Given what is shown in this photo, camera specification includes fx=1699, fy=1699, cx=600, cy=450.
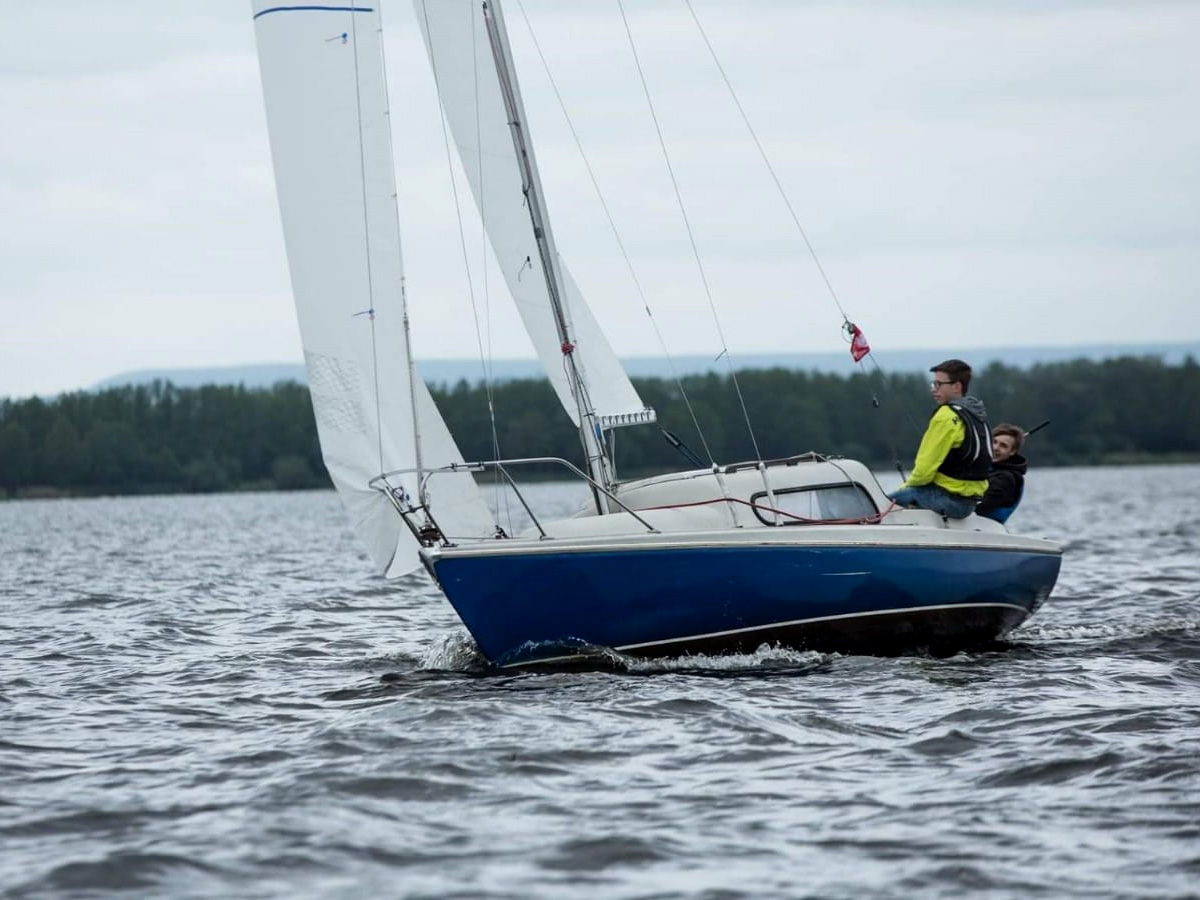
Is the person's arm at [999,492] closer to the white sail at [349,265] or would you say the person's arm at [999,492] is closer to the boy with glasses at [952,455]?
the boy with glasses at [952,455]

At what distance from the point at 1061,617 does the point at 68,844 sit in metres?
11.3

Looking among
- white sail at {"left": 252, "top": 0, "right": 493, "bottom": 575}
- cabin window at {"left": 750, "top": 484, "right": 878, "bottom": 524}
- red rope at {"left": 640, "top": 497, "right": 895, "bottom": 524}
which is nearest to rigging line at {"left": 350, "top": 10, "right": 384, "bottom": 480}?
white sail at {"left": 252, "top": 0, "right": 493, "bottom": 575}

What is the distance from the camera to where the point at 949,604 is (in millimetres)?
12852

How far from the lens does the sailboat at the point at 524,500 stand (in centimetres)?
1161

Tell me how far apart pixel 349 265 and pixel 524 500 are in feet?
6.97

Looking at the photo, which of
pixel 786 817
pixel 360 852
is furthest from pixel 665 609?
pixel 360 852

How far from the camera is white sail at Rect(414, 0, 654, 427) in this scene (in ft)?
44.3

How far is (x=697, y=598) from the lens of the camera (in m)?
11.8

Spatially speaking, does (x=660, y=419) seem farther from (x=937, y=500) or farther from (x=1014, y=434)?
(x=937, y=500)

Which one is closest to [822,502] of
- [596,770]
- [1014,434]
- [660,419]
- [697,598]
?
[697,598]

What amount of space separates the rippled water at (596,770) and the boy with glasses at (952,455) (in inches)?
48.5

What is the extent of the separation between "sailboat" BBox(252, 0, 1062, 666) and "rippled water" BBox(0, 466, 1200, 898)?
1.16 ft

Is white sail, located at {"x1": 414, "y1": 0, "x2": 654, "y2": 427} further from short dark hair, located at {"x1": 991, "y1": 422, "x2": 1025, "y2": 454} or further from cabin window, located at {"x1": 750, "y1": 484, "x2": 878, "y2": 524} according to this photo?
short dark hair, located at {"x1": 991, "y1": 422, "x2": 1025, "y2": 454}

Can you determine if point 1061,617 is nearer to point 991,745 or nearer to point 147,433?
point 991,745
